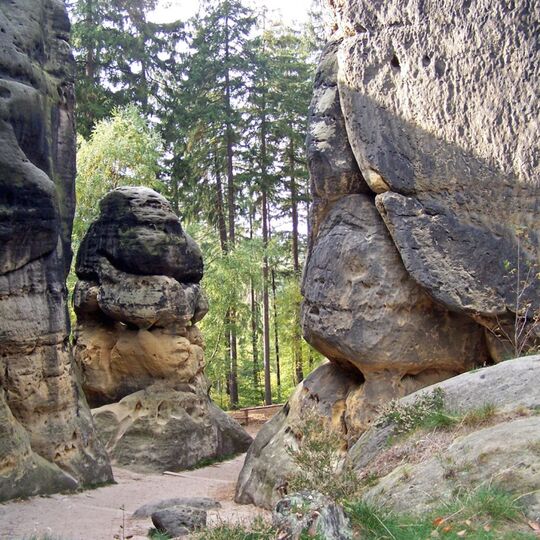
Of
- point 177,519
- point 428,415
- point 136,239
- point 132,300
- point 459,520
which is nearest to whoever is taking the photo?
point 459,520

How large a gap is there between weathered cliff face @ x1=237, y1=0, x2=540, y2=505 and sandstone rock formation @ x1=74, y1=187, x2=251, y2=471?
4.73 metres

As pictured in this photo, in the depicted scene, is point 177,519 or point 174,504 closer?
point 177,519

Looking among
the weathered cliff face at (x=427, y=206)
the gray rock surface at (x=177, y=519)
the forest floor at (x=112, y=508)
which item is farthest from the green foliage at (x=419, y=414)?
the weathered cliff face at (x=427, y=206)

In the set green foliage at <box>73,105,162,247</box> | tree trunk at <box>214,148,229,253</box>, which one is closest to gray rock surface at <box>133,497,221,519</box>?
green foliage at <box>73,105,162,247</box>

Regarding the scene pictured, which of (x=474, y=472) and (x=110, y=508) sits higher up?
(x=474, y=472)

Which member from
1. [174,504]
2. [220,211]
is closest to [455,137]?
[174,504]

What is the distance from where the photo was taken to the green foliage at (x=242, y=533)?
4320mm

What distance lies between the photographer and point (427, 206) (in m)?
9.98

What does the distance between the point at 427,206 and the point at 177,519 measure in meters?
5.41

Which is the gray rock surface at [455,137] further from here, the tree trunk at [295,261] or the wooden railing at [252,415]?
the tree trunk at [295,261]

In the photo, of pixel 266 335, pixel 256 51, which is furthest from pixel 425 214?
pixel 256 51

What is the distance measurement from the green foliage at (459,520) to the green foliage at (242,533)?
528 millimetres

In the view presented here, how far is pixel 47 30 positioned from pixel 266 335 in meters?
12.9

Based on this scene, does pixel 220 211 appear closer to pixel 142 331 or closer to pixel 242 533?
pixel 142 331
